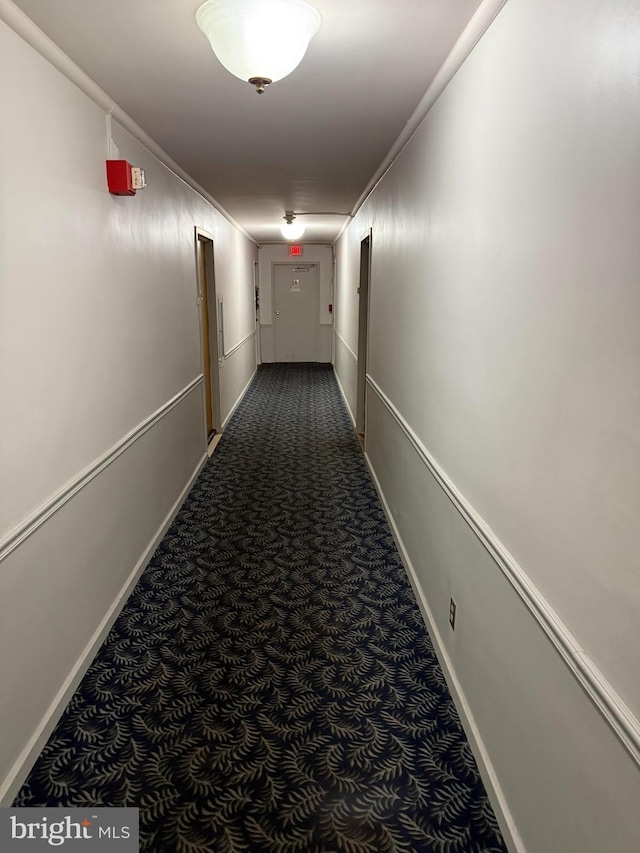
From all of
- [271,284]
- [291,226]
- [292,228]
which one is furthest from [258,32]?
[271,284]

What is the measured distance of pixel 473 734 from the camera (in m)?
2.00

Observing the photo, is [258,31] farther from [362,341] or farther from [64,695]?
[362,341]

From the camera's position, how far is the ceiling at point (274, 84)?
6.02 feet

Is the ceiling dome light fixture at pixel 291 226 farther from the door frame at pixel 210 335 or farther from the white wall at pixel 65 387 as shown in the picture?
the white wall at pixel 65 387

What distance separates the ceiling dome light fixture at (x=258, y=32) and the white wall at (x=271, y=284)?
9.65 metres

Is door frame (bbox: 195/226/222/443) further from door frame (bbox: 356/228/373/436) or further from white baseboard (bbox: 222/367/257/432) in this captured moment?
door frame (bbox: 356/228/373/436)

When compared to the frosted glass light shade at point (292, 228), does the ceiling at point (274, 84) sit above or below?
above

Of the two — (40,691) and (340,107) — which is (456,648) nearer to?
(40,691)

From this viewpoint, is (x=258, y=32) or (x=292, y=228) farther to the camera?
(x=292, y=228)

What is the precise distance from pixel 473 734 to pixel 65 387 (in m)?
2.02

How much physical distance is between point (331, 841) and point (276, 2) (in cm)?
252

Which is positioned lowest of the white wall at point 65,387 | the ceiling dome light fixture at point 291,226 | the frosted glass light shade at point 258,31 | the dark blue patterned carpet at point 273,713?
the dark blue patterned carpet at point 273,713

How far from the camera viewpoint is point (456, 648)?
2.28 metres

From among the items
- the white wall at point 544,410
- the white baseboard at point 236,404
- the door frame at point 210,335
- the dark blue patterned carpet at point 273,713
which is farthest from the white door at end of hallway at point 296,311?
the white wall at point 544,410
